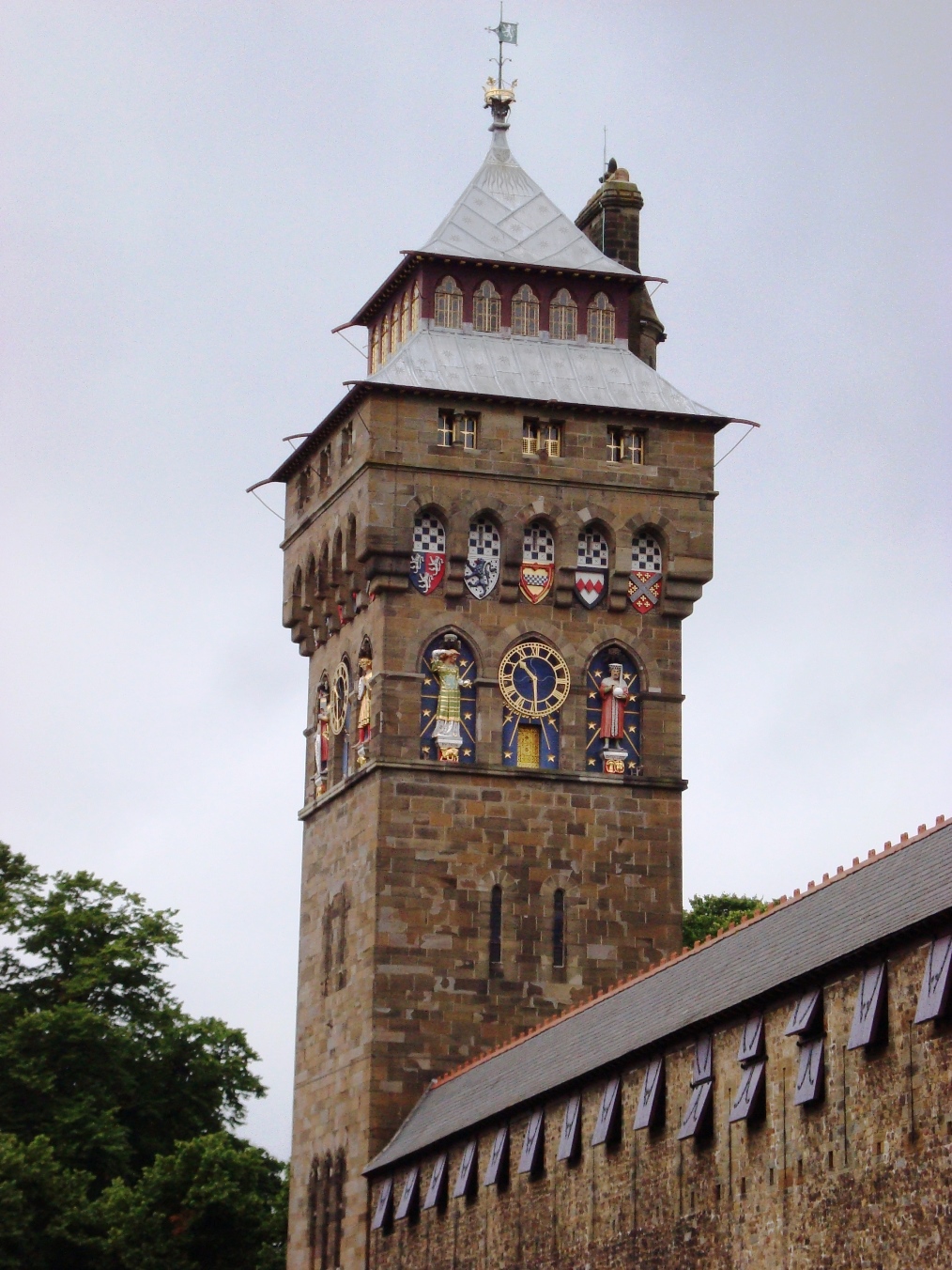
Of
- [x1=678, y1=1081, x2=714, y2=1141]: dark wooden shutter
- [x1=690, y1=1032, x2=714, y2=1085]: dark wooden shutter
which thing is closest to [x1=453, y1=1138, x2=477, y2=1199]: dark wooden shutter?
[x1=690, y1=1032, x2=714, y2=1085]: dark wooden shutter

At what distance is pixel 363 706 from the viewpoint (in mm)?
70688

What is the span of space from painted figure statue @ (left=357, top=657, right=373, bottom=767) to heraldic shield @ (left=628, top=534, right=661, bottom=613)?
599cm

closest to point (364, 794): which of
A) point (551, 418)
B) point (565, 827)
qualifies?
point (565, 827)

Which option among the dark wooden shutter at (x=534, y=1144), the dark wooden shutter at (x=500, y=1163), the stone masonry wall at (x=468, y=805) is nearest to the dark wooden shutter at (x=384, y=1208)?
the stone masonry wall at (x=468, y=805)

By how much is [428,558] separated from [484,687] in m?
3.04

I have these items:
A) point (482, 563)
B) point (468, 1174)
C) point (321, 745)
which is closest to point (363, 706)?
point (321, 745)

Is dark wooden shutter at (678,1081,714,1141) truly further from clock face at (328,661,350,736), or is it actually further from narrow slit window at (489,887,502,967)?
clock face at (328,661,350,736)

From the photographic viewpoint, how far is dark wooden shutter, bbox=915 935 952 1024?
39.3 meters

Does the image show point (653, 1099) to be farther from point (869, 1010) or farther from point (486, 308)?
point (486, 308)

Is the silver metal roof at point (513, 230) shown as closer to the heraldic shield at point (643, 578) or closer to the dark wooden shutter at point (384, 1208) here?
the heraldic shield at point (643, 578)

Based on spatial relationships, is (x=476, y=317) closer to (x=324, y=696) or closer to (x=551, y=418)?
(x=551, y=418)

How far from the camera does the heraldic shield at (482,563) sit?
70500 millimetres

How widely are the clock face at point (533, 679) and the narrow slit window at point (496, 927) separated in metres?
4.04

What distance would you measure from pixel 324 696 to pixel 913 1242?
36.1 meters
